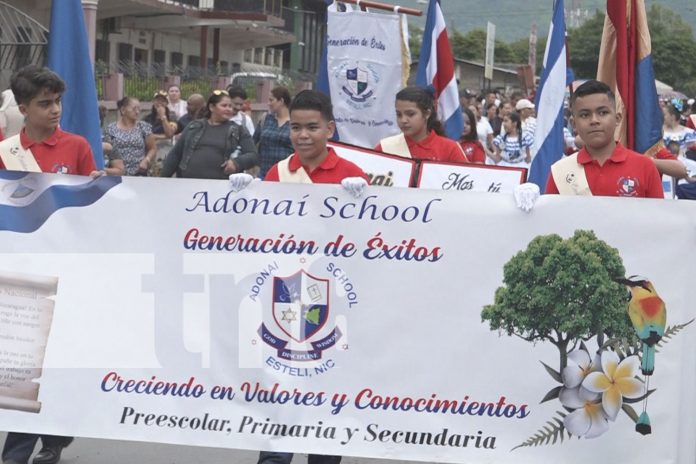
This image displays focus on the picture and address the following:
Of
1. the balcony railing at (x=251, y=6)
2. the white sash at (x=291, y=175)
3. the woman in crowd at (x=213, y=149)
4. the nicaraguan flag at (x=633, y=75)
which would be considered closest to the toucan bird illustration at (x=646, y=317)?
the white sash at (x=291, y=175)

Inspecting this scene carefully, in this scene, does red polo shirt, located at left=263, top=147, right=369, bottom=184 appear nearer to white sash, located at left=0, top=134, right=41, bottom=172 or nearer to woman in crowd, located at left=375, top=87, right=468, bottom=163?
white sash, located at left=0, top=134, right=41, bottom=172

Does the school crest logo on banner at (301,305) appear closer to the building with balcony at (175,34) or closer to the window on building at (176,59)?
the building with balcony at (175,34)

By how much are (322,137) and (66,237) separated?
122 cm

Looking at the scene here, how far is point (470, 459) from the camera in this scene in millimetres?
5242

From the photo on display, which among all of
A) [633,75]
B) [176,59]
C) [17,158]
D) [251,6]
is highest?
[633,75]

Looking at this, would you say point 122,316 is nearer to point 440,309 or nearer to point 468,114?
point 440,309

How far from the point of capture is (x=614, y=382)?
520cm

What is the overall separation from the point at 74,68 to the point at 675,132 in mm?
9837

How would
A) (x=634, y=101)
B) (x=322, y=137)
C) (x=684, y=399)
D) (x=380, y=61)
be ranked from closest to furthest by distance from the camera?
(x=684, y=399) → (x=322, y=137) → (x=634, y=101) → (x=380, y=61)

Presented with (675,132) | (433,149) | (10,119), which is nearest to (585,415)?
(433,149)

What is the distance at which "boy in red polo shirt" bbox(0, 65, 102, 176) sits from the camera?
5.89 metres

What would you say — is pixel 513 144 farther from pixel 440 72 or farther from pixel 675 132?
pixel 440 72

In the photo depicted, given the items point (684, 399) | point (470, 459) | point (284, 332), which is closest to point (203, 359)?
point (284, 332)

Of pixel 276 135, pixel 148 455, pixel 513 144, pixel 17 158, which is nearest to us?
pixel 17 158
